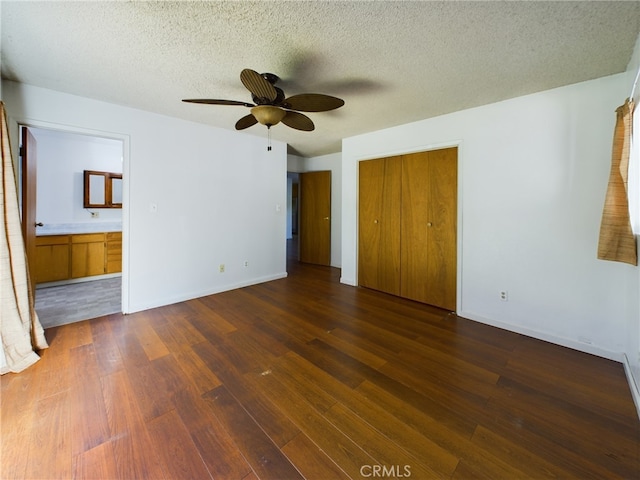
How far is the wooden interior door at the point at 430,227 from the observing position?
117 inches

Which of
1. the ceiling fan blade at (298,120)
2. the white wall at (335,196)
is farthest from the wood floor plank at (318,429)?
the white wall at (335,196)

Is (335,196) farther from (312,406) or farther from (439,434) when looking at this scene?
(439,434)

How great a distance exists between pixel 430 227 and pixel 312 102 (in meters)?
2.10

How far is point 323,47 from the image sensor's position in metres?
1.73

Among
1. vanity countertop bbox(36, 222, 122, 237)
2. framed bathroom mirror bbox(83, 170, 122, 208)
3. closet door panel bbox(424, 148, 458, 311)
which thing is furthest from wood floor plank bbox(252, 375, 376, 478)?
framed bathroom mirror bbox(83, 170, 122, 208)

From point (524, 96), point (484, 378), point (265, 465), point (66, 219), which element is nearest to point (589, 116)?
point (524, 96)

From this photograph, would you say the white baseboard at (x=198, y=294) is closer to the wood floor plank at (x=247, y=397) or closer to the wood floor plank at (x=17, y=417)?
the wood floor plank at (x=17, y=417)

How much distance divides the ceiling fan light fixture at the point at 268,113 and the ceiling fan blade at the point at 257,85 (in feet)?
0.20

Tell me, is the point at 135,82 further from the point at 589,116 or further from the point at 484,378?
the point at 589,116

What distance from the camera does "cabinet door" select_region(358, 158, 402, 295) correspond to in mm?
3498

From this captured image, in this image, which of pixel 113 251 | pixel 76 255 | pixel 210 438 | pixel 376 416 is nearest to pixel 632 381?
pixel 376 416

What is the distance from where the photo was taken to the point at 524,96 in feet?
7.86

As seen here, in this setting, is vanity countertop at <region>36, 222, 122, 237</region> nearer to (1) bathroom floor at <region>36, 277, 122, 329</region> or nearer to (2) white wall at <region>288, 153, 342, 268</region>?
(1) bathroom floor at <region>36, 277, 122, 329</region>

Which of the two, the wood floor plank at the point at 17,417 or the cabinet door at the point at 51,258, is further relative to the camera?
the cabinet door at the point at 51,258
